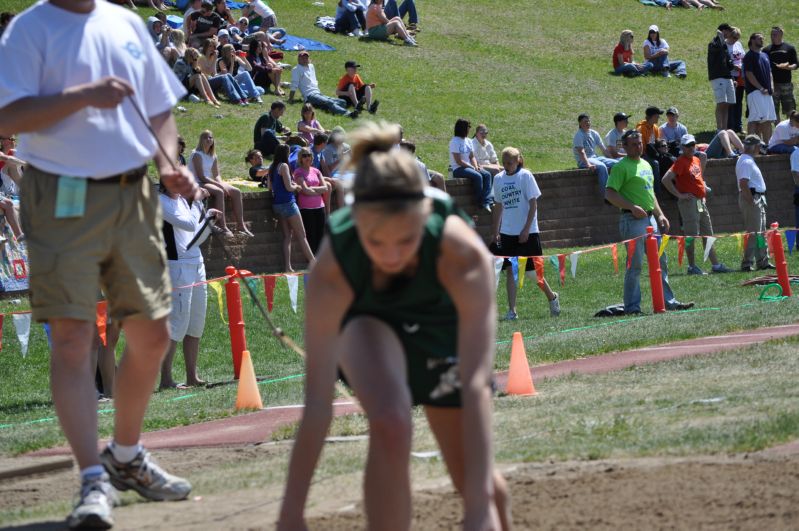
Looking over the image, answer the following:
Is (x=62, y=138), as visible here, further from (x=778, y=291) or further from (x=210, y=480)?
(x=778, y=291)

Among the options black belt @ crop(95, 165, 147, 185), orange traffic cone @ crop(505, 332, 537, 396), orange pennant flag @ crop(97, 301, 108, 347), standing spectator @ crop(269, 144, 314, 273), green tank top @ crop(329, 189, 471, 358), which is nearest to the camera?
green tank top @ crop(329, 189, 471, 358)

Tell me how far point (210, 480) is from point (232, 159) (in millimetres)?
15640

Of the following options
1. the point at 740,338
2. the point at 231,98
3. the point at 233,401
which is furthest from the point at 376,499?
the point at 231,98

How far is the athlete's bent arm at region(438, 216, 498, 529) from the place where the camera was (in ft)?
11.5

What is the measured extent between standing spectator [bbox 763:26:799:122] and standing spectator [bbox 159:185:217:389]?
61.3ft

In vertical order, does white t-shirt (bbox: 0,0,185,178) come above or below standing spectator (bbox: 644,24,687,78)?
below

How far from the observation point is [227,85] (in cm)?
2448

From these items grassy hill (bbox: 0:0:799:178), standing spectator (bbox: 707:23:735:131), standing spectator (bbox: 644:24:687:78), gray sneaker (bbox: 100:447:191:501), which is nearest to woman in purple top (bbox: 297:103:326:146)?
grassy hill (bbox: 0:0:799:178)

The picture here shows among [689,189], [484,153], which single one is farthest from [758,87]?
[484,153]

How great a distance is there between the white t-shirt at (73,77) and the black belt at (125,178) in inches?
1.4

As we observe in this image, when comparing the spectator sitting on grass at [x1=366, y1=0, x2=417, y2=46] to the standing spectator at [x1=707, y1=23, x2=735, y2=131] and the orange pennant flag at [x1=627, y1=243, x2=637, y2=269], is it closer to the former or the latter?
the standing spectator at [x1=707, y1=23, x2=735, y2=131]

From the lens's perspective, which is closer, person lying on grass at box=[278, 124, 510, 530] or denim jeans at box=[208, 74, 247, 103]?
person lying on grass at box=[278, 124, 510, 530]

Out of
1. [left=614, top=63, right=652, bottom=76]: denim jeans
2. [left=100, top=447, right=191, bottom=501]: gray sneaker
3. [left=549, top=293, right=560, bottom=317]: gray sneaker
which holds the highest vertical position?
[left=614, top=63, right=652, bottom=76]: denim jeans

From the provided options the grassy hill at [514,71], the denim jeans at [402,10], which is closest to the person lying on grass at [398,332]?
the grassy hill at [514,71]
